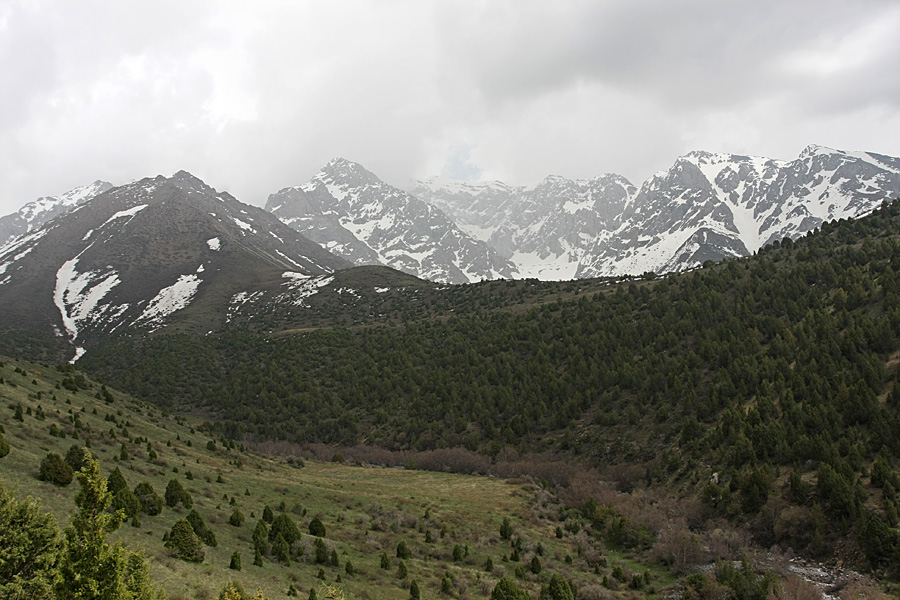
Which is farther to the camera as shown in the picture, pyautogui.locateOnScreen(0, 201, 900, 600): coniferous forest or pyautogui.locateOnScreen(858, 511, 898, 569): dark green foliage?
pyautogui.locateOnScreen(858, 511, 898, 569): dark green foliage

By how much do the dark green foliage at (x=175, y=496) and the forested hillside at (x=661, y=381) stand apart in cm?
3849

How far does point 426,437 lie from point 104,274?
16779 cm

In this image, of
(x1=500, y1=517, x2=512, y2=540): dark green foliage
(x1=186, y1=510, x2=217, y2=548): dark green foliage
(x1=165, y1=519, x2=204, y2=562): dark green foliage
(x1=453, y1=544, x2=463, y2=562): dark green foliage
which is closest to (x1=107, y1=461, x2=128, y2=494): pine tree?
(x1=186, y1=510, x2=217, y2=548): dark green foliage

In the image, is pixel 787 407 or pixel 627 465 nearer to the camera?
pixel 787 407

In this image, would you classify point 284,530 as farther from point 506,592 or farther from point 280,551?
point 506,592

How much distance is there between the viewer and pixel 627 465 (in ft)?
193

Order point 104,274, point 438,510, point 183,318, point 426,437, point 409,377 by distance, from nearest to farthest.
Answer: point 438,510, point 426,437, point 409,377, point 183,318, point 104,274

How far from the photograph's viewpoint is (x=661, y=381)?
6775 centimetres

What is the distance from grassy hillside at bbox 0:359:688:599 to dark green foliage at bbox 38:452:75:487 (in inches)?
12.2

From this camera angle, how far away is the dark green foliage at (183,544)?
849 inches

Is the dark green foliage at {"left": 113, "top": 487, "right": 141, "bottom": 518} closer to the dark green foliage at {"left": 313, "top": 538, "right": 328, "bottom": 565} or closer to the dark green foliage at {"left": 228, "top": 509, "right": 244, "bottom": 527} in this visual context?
the dark green foliage at {"left": 228, "top": 509, "right": 244, "bottom": 527}

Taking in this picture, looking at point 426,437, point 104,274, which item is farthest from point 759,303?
point 104,274

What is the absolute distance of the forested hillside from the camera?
4241 centimetres

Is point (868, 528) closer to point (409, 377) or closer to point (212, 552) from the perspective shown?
point (212, 552)
